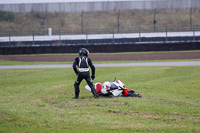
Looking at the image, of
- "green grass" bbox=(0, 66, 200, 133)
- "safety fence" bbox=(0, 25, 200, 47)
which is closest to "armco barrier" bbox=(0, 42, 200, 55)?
"safety fence" bbox=(0, 25, 200, 47)

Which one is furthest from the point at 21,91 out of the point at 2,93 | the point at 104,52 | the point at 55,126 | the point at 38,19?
the point at 38,19

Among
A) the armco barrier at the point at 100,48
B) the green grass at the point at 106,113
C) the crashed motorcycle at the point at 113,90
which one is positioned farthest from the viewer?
the armco barrier at the point at 100,48

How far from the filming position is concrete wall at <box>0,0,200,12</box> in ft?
159

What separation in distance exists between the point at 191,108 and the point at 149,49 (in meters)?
25.1

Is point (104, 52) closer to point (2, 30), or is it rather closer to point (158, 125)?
point (2, 30)

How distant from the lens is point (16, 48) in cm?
3319

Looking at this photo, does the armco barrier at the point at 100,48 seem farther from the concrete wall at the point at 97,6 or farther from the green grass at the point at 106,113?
the green grass at the point at 106,113

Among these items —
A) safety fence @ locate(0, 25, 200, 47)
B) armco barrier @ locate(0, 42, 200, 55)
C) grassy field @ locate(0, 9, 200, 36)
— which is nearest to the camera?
armco barrier @ locate(0, 42, 200, 55)

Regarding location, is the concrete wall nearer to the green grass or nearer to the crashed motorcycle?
the green grass

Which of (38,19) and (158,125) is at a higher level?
(38,19)

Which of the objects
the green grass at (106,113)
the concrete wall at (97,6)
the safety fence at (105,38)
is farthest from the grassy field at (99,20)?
the green grass at (106,113)

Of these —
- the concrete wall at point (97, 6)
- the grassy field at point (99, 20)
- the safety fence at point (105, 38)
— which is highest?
the concrete wall at point (97, 6)

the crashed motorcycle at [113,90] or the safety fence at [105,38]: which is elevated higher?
the safety fence at [105,38]

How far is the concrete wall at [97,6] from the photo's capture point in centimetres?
4841
